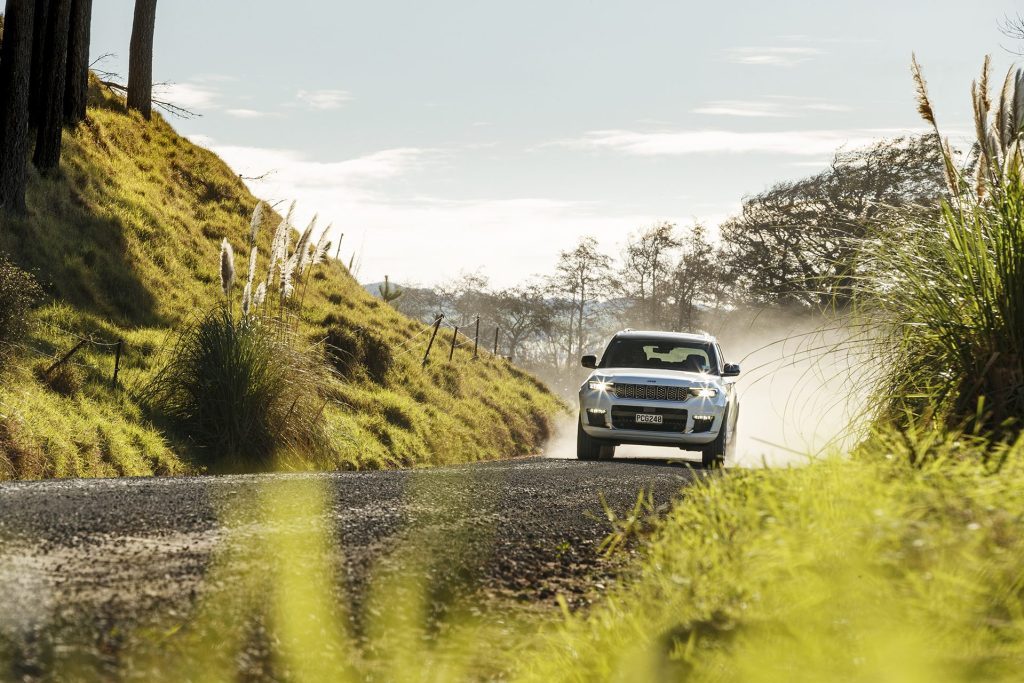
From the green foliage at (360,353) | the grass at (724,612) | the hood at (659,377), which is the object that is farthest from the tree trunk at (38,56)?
the grass at (724,612)

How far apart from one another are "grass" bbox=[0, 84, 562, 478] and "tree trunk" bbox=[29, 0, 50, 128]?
1.20m

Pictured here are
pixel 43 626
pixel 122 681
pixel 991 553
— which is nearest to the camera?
pixel 122 681

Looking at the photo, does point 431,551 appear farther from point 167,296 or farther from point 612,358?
point 167,296

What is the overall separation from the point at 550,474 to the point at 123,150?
57.7ft

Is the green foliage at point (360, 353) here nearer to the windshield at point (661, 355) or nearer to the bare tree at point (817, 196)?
the windshield at point (661, 355)

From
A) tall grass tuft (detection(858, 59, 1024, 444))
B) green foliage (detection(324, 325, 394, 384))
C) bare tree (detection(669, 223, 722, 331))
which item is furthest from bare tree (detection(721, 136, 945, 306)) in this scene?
tall grass tuft (detection(858, 59, 1024, 444))

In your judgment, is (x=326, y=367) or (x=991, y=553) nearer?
(x=991, y=553)

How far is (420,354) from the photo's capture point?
2306 centimetres

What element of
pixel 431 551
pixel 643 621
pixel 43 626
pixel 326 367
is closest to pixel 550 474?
pixel 326 367

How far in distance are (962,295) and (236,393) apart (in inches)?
282

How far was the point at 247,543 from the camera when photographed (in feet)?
15.8

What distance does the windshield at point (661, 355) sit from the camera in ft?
45.6

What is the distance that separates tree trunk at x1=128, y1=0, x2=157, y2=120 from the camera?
25.0m

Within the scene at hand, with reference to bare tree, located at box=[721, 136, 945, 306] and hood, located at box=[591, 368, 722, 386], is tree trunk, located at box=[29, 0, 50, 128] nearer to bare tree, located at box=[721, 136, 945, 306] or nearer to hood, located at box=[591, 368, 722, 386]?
hood, located at box=[591, 368, 722, 386]
